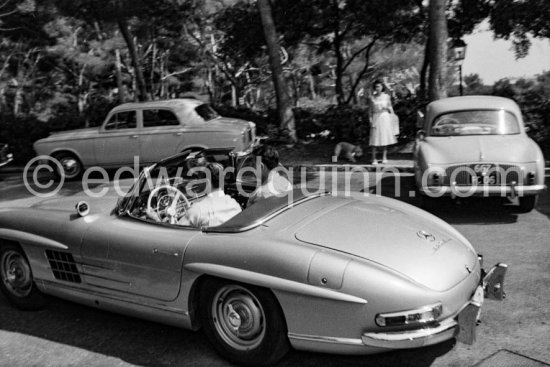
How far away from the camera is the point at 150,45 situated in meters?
32.6

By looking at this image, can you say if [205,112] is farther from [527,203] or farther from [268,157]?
[268,157]

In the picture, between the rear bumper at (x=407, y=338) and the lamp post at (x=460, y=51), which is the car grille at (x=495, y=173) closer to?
the rear bumper at (x=407, y=338)

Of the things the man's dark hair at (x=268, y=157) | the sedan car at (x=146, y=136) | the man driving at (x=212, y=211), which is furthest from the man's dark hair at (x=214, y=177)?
the sedan car at (x=146, y=136)

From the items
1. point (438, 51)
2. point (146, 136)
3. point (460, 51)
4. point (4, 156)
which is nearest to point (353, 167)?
point (438, 51)

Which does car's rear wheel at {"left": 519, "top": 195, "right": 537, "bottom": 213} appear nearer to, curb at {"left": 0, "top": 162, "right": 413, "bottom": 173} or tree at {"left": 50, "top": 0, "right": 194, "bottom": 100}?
curb at {"left": 0, "top": 162, "right": 413, "bottom": 173}

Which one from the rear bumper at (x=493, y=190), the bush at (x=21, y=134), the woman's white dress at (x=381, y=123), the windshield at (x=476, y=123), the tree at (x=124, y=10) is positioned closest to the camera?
the rear bumper at (x=493, y=190)

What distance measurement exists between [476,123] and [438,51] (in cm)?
459

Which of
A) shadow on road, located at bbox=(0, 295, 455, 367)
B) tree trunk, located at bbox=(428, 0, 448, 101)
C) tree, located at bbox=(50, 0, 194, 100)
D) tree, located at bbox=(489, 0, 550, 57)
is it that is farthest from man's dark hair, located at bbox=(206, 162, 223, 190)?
tree, located at bbox=(50, 0, 194, 100)

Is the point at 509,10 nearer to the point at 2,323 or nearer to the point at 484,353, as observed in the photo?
the point at 484,353

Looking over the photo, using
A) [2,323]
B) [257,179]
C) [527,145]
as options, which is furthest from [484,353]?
[527,145]

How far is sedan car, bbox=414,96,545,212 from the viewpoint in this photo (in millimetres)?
7094

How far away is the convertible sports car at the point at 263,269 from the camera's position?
327 cm

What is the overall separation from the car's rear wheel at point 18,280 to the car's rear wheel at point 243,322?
191cm

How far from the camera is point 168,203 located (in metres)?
4.76
